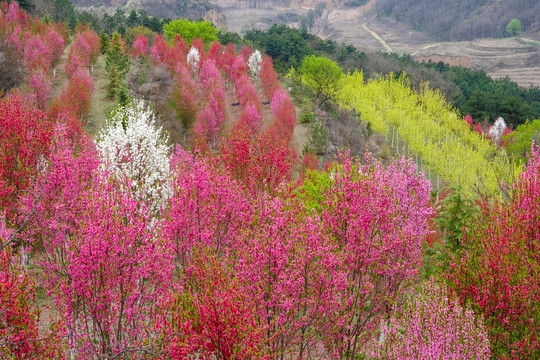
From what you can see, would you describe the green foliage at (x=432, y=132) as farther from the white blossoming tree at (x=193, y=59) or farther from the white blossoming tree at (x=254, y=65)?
the white blossoming tree at (x=193, y=59)

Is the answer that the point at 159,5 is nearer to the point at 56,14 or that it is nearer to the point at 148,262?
the point at 56,14

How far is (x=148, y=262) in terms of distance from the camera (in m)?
7.77

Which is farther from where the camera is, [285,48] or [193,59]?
[285,48]

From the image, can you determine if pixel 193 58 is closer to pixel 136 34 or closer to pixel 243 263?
pixel 136 34

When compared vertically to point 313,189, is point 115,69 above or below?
above

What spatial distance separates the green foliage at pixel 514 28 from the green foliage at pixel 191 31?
182019mm

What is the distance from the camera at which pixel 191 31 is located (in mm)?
72250

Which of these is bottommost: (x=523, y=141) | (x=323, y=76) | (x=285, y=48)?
(x=523, y=141)

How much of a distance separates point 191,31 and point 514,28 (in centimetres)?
18838

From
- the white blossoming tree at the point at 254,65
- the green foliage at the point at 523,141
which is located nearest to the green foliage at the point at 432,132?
the green foliage at the point at 523,141

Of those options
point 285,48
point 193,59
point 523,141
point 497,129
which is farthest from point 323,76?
point 497,129

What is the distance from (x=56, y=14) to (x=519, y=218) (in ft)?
258

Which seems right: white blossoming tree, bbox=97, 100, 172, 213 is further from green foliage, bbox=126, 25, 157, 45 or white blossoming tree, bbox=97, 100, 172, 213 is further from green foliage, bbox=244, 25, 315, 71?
green foliage, bbox=244, 25, 315, 71

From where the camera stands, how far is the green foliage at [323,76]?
56.5 m
